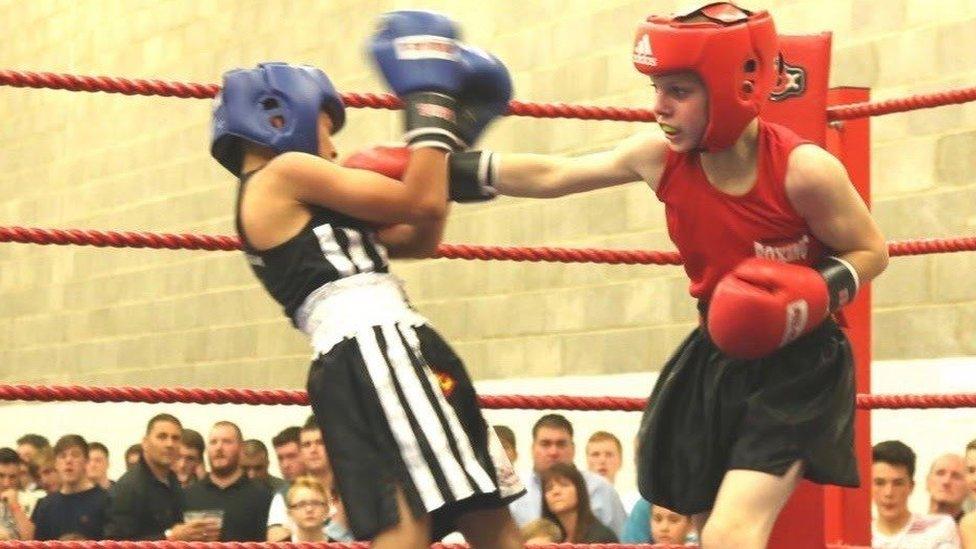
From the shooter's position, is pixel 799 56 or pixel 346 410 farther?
pixel 799 56

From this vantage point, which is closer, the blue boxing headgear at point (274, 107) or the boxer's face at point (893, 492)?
the blue boxing headgear at point (274, 107)

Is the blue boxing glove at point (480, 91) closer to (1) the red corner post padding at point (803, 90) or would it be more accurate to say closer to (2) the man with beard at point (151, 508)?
(1) the red corner post padding at point (803, 90)

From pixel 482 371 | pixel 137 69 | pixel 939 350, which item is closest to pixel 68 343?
pixel 137 69

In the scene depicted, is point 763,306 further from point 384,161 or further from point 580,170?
point 384,161

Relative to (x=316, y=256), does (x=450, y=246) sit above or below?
above

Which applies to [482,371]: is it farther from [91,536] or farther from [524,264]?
[91,536]

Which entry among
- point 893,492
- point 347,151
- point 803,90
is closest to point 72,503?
point 347,151

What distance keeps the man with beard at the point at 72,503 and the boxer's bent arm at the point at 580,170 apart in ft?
11.4

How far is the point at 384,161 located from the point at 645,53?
14.4 inches

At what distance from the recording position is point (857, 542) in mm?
2787

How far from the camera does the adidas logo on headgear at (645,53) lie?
216cm

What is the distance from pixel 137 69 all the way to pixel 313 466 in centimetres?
353

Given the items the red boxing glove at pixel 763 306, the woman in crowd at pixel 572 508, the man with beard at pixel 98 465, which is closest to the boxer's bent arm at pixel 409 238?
the red boxing glove at pixel 763 306

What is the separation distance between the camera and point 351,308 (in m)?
2.19
